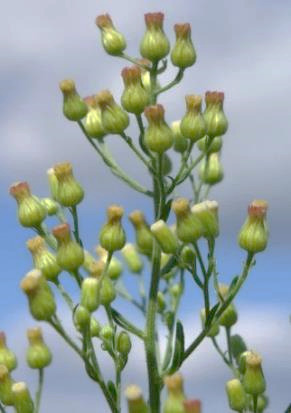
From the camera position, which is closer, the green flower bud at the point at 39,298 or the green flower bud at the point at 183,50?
the green flower bud at the point at 39,298

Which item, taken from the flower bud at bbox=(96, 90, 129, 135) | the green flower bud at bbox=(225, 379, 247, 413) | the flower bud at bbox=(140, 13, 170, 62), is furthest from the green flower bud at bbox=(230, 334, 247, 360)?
the flower bud at bbox=(140, 13, 170, 62)

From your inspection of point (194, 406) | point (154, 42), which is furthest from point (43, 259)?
point (194, 406)

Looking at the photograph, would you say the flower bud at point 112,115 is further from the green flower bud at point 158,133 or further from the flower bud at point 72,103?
the flower bud at point 72,103

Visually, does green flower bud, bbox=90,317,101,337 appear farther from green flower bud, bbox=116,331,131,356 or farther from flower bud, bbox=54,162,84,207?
flower bud, bbox=54,162,84,207

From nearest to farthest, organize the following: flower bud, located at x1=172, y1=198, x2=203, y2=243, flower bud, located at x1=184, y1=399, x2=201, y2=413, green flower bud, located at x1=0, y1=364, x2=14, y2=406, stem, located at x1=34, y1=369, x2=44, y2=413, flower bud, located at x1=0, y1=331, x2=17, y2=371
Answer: flower bud, located at x1=184, y1=399, x2=201, y2=413, stem, located at x1=34, y1=369, x2=44, y2=413, flower bud, located at x1=172, y1=198, x2=203, y2=243, green flower bud, located at x1=0, y1=364, x2=14, y2=406, flower bud, located at x1=0, y1=331, x2=17, y2=371

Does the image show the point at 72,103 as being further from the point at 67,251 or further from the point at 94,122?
the point at 67,251

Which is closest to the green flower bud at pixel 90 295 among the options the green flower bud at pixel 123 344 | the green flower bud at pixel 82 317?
the green flower bud at pixel 82 317

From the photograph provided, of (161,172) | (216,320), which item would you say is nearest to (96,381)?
(216,320)
